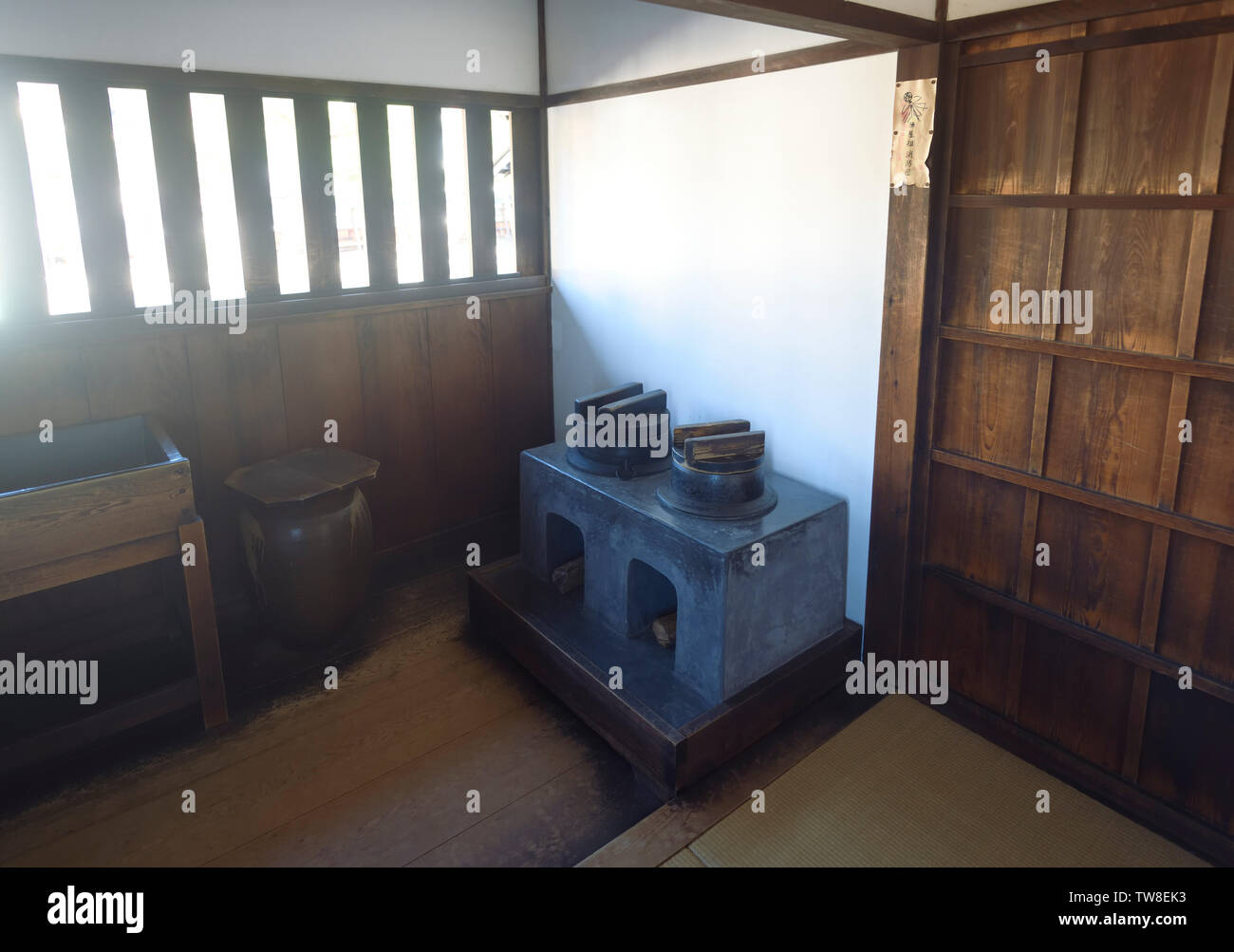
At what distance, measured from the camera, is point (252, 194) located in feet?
11.6

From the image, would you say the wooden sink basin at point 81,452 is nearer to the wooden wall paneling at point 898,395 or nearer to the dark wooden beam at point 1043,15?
the wooden wall paneling at point 898,395

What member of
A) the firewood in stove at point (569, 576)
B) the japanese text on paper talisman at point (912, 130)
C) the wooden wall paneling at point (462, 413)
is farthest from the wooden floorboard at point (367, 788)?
the japanese text on paper talisman at point (912, 130)

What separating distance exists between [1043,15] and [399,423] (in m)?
3.05

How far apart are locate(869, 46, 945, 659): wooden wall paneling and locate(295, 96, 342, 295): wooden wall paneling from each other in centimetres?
236

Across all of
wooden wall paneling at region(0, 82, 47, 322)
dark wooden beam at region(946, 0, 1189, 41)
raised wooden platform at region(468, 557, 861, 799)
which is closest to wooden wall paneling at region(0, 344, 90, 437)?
wooden wall paneling at region(0, 82, 47, 322)

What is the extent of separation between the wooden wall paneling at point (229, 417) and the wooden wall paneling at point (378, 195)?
58cm

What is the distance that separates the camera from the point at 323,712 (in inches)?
126

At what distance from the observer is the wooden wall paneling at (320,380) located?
3.76 metres

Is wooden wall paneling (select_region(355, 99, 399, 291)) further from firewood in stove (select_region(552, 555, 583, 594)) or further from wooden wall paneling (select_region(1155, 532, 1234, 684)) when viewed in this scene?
wooden wall paneling (select_region(1155, 532, 1234, 684))

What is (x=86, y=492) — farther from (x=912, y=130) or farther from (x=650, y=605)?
(x=912, y=130)

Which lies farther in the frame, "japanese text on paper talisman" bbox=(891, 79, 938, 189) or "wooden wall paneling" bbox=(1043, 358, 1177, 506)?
"japanese text on paper talisman" bbox=(891, 79, 938, 189)

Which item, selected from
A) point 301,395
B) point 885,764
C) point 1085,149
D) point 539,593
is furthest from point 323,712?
point 1085,149

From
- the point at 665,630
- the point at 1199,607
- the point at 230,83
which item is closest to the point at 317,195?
the point at 230,83

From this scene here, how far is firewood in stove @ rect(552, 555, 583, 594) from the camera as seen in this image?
11.7ft
